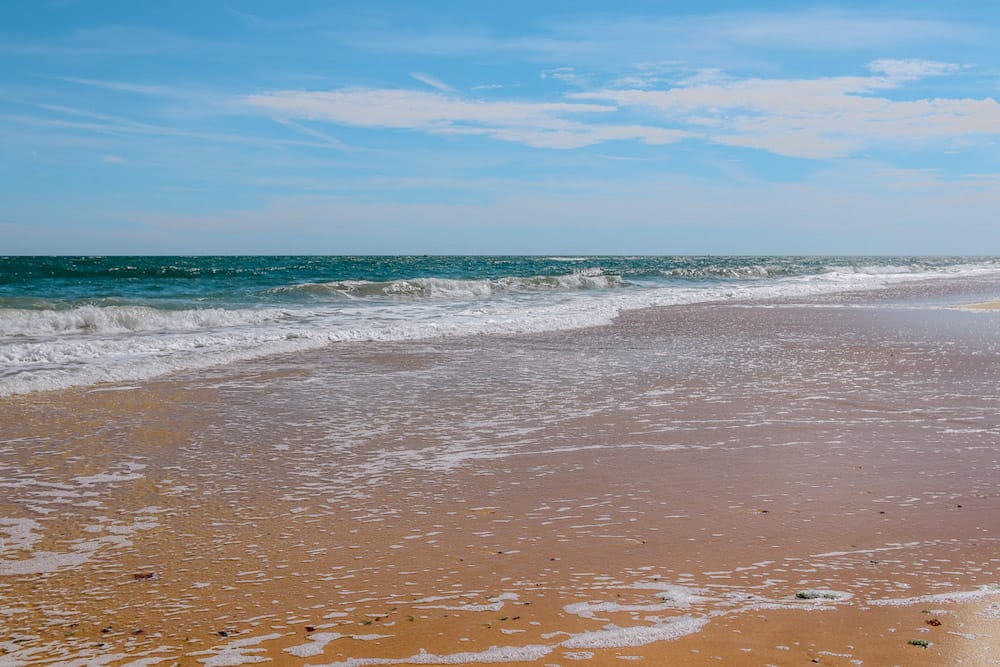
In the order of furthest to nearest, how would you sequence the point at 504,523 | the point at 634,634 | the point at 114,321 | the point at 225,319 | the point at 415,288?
the point at 415,288
the point at 225,319
the point at 114,321
the point at 504,523
the point at 634,634

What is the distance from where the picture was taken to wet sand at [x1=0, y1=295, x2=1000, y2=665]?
2.78 metres

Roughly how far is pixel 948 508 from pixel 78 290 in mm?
27062

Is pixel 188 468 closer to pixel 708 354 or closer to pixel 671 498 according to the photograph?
pixel 671 498

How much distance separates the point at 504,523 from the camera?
401 cm

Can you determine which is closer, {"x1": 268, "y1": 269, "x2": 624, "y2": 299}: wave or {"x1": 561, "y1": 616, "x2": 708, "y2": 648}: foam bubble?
{"x1": 561, "y1": 616, "x2": 708, "y2": 648}: foam bubble

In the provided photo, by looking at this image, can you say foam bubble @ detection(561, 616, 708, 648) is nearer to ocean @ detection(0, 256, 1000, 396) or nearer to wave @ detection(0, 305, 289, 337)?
ocean @ detection(0, 256, 1000, 396)

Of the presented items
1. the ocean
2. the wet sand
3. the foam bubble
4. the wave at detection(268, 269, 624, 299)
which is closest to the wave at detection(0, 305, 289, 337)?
the ocean

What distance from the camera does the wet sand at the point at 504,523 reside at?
9.12ft

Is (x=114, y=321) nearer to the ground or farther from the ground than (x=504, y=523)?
farther from the ground

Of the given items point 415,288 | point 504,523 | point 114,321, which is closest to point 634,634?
point 504,523

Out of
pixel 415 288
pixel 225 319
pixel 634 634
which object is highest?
pixel 415 288

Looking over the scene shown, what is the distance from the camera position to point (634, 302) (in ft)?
73.9

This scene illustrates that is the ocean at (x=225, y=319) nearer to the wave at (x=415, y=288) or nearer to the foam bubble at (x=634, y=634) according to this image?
the wave at (x=415, y=288)

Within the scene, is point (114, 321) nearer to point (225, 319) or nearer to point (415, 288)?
point (225, 319)
